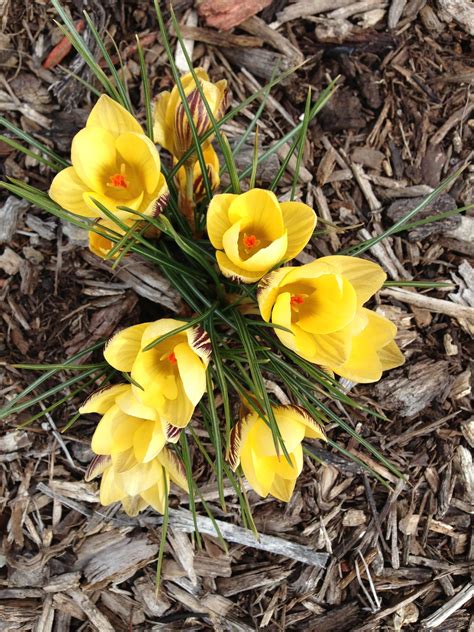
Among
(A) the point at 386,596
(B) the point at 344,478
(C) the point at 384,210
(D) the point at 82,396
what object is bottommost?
(A) the point at 386,596

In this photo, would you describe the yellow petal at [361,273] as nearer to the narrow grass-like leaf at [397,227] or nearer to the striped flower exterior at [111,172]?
the narrow grass-like leaf at [397,227]

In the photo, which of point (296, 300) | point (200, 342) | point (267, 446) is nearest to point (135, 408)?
point (200, 342)

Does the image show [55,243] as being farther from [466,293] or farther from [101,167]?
[466,293]

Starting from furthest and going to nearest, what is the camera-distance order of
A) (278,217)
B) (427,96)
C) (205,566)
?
(427,96), (205,566), (278,217)

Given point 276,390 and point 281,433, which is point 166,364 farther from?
point 276,390

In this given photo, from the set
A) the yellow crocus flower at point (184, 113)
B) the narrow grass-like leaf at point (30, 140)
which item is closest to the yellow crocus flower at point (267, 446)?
the yellow crocus flower at point (184, 113)

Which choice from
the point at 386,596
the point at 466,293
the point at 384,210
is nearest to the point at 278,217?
the point at 384,210

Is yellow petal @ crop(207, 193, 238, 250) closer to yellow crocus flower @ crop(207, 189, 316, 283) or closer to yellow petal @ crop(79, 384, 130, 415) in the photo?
yellow crocus flower @ crop(207, 189, 316, 283)

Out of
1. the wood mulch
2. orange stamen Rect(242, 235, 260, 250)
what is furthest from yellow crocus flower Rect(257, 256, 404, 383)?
the wood mulch
